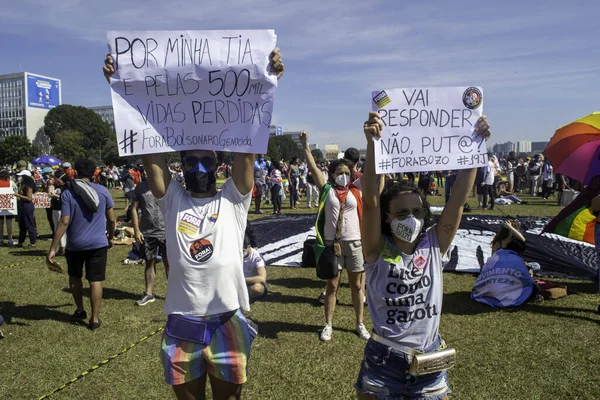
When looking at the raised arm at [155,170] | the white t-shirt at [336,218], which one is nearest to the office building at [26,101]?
the white t-shirt at [336,218]

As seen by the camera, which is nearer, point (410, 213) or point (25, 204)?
point (410, 213)

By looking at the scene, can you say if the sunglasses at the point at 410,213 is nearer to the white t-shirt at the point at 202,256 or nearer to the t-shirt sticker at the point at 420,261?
the t-shirt sticker at the point at 420,261

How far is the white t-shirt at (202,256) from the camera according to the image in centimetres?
259

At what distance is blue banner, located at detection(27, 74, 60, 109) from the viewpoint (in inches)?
4245

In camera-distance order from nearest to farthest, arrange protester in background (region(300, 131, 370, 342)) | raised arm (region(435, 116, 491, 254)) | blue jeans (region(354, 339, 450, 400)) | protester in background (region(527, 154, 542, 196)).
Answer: blue jeans (region(354, 339, 450, 400))
raised arm (region(435, 116, 491, 254))
protester in background (region(300, 131, 370, 342))
protester in background (region(527, 154, 542, 196))

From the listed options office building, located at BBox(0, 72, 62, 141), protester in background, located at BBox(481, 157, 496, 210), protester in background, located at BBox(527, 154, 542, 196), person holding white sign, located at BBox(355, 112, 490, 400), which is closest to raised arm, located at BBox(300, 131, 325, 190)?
person holding white sign, located at BBox(355, 112, 490, 400)

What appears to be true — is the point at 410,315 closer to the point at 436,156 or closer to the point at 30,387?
the point at 436,156

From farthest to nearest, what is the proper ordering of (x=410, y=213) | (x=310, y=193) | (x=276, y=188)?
(x=310, y=193)
(x=276, y=188)
(x=410, y=213)

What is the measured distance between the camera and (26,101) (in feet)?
351

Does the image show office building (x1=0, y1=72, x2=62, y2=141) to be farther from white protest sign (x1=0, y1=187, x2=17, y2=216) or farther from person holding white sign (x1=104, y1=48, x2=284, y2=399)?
person holding white sign (x1=104, y1=48, x2=284, y2=399)

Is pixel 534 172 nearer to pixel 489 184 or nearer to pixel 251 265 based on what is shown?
pixel 489 184

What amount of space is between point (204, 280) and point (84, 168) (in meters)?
4.08

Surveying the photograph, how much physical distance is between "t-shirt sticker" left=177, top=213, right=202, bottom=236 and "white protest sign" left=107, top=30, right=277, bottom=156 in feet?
1.45

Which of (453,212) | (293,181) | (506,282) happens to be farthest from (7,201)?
(453,212)
